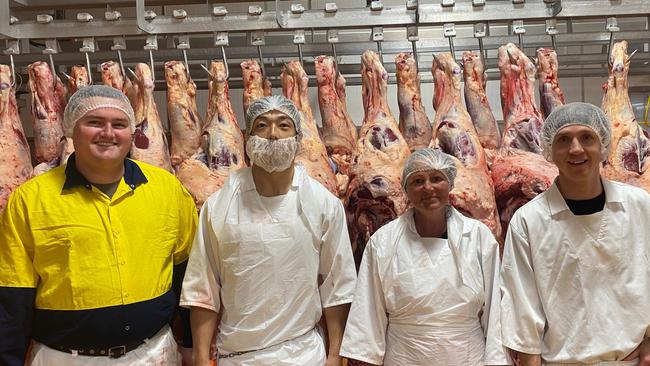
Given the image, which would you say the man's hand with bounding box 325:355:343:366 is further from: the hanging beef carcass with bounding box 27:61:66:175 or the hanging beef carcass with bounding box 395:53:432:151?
the hanging beef carcass with bounding box 27:61:66:175

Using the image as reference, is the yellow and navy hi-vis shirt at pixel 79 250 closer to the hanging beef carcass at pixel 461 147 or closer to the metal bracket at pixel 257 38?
the metal bracket at pixel 257 38

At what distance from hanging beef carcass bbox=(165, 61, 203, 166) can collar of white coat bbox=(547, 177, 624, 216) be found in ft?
6.26

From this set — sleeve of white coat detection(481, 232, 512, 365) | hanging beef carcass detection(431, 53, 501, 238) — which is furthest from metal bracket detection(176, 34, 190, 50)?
sleeve of white coat detection(481, 232, 512, 365)

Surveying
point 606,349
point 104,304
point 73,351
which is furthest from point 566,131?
point 73,351

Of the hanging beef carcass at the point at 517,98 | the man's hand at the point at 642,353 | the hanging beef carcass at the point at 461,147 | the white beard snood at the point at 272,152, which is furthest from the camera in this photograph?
the hanging beef carcass at the point at 517,98

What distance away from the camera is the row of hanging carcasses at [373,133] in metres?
3.23

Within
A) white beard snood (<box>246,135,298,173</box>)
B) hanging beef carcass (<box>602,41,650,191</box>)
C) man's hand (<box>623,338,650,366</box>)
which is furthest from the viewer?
hanging beef carcass (<box>602,41,650,191</box>)

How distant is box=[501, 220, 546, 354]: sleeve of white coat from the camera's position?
8.28ft

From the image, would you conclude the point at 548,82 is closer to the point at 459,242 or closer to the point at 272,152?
the point at 459,242

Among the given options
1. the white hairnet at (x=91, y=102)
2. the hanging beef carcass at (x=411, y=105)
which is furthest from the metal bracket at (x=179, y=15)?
the hanging beef carcass at (x=411, y=105)

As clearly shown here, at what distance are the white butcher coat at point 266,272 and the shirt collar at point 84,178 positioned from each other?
31 cm

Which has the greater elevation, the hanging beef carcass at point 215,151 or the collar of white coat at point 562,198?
the hanging beef carcass at point 215,151

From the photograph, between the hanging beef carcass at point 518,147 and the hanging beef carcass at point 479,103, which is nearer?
the hanging beef carcass at point 518,147

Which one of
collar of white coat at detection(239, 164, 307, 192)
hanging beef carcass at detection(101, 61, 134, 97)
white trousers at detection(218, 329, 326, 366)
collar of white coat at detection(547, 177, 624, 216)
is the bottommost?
white trousers at detection(218, 329, 326, 366)
